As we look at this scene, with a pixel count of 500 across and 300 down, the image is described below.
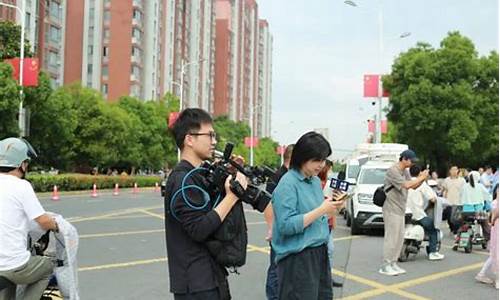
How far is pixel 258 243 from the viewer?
12.0 m

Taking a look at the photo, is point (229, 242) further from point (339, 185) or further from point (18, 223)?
point (18, 223)

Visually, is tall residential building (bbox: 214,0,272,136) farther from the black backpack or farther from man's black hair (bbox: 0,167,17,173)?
the black backpack

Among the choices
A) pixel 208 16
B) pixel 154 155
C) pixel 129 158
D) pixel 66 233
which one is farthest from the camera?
pixel 208 16

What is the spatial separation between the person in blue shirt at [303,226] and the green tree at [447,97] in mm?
29051

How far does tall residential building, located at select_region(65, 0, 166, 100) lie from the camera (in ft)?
224

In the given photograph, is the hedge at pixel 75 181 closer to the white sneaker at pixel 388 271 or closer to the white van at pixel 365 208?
the white van at pixel 365 208

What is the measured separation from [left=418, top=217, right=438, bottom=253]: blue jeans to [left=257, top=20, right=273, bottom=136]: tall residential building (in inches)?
4543

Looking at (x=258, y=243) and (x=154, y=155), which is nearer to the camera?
(x=258, y=243)

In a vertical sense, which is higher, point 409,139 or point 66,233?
point 409,139

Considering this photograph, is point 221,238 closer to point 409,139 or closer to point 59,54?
point 409,139

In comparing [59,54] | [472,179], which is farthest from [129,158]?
[472,179]

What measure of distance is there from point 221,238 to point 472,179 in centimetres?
999

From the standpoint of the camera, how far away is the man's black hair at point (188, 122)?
10.3 feet

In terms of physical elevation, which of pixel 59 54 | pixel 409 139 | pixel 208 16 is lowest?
pixel 409 139
